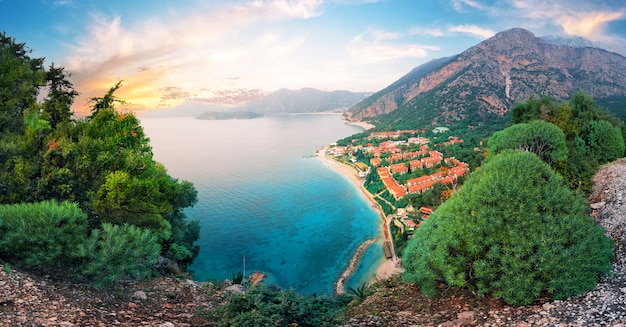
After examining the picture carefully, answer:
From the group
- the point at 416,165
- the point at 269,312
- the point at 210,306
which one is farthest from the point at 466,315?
the point at 416,165

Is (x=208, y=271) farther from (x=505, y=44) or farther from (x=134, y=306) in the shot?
(x=505, y=44)

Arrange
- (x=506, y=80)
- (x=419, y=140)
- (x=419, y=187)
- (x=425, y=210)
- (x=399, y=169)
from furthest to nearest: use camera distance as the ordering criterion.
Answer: (x=506, y=80)
(x=419, y=140)
(x=399, y=169)
(x=419, y=187)
(x=425, y=210)

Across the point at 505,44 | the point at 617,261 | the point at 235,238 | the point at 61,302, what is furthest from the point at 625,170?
the point at 505,44

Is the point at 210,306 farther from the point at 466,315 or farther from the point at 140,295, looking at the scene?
the point at 466,315

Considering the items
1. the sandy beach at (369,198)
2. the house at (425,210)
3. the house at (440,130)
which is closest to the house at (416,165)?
the sandy beach at (369,198)

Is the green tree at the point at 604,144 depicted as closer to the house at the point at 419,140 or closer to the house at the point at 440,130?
the house at the point at 419,140

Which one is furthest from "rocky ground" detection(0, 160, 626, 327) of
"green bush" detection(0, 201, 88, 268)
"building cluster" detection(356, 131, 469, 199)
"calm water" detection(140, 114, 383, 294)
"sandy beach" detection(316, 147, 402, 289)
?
"building cluster" detection(356, 131, 469, 199)
